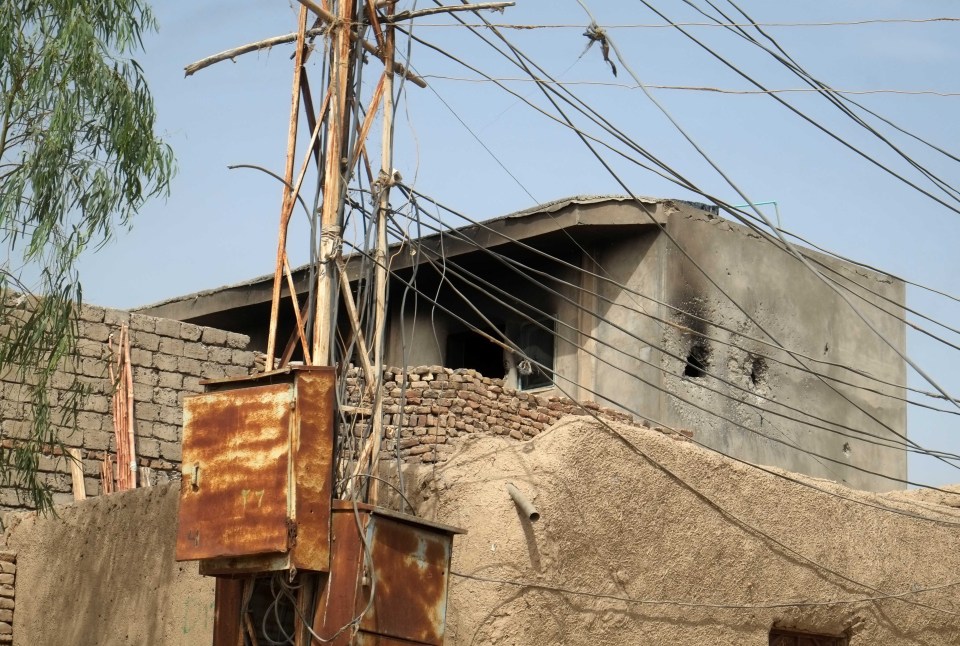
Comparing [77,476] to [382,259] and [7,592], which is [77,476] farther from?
[382,259]

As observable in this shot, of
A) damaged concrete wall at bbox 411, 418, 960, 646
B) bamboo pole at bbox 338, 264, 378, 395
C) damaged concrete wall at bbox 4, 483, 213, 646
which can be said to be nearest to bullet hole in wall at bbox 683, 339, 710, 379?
damaged concrete wall at bbox 411, 418, 960, 646

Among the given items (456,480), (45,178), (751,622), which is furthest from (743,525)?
(45,178)

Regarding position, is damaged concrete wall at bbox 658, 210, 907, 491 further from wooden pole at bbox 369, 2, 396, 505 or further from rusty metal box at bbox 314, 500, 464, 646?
rusty metal box at bbox 314, 500, 464, 646

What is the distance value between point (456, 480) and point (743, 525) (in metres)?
2.12

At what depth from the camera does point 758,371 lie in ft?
56.1

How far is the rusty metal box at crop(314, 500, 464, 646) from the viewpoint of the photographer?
24.2ft

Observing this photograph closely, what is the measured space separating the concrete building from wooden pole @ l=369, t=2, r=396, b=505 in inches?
244

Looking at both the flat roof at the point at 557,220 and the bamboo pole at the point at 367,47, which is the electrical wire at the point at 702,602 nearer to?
the bamboo pole at the point at 367,47

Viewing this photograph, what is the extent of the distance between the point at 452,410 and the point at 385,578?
18.8ft

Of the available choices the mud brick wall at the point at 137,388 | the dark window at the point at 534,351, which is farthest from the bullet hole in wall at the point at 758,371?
the mud brick wall at the point at 137,388

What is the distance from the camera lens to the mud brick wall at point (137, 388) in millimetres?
13430

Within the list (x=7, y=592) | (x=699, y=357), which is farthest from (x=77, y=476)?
(x=699, y=357)

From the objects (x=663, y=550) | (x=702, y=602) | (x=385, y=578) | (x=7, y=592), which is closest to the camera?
(x=385, y=578)

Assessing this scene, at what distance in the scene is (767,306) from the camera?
1733cm
